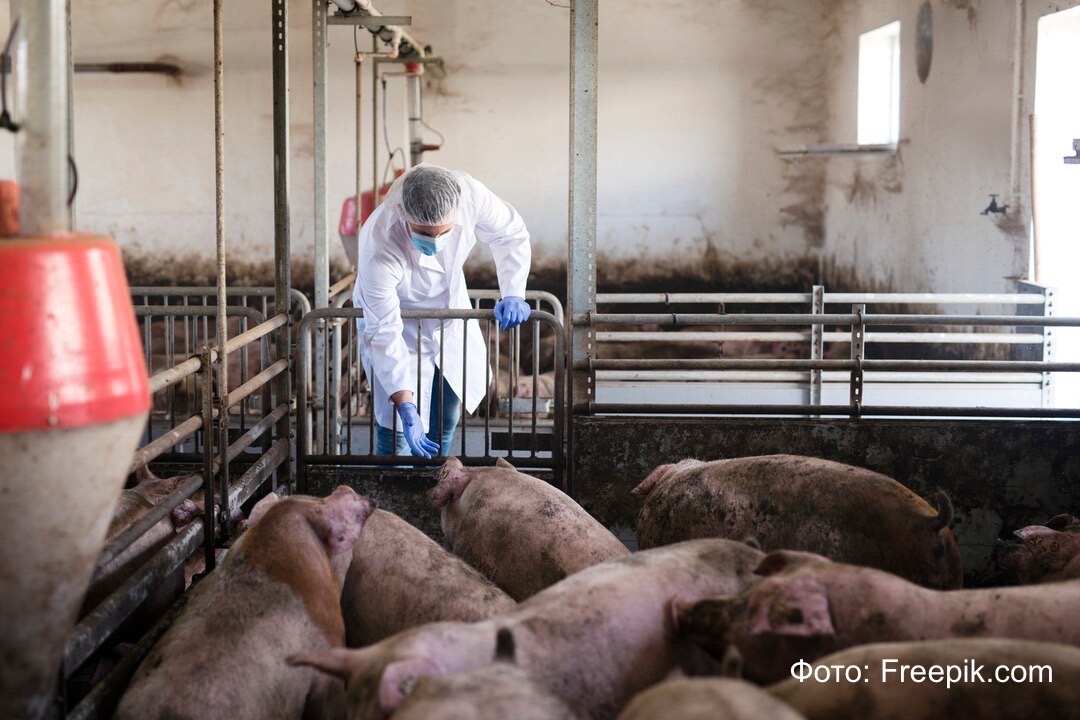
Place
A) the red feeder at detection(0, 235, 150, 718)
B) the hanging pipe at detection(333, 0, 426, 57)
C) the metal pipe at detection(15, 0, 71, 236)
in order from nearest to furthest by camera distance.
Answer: the red feeder at detection(0, 235, 150, 718), the metal pipe at detection(15, 0, 71, 236), the hanging pipe at detection(333, 0, 426, 57)

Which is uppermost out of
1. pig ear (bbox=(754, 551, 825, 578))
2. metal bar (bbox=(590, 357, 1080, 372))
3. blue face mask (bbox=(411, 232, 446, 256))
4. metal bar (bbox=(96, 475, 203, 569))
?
blue face mask (bbox=(411, 232, 446, 256))

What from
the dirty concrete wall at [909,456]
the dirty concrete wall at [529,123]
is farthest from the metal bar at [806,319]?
the dirty concrete wall at [529,123]

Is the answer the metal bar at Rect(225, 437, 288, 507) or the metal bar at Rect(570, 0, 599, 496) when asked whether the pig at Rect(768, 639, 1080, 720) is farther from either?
the metal bar at Rect(570, 0, 599, 496)

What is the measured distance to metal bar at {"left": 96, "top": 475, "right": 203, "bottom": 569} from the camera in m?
2.73

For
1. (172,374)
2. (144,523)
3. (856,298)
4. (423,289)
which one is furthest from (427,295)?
(144,523)

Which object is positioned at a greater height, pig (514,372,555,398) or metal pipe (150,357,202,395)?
metal pipe (150,357,202,395)

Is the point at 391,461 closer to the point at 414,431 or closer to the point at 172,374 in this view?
the point at 414,431

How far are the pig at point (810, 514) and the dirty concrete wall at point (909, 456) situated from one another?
48 centimetres

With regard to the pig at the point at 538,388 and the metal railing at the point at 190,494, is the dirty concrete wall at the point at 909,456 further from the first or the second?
the pig at the point at 538,388

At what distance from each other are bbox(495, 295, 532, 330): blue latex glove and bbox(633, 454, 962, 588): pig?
37.7 inches

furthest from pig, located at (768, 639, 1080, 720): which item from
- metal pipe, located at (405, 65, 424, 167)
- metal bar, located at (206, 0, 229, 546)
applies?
metal pipe, located at (405, 65, 424, 167)

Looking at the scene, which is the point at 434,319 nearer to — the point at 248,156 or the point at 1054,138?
the point at 1054,138

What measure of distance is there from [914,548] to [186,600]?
187 centimetres

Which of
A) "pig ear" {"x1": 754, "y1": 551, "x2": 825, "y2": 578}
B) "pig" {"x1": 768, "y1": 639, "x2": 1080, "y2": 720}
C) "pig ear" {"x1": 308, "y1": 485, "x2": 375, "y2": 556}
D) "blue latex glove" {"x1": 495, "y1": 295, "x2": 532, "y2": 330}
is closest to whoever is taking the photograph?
"pig" {"x1": 768, "y1": 639, "x2": 1080, "y2": 720}
